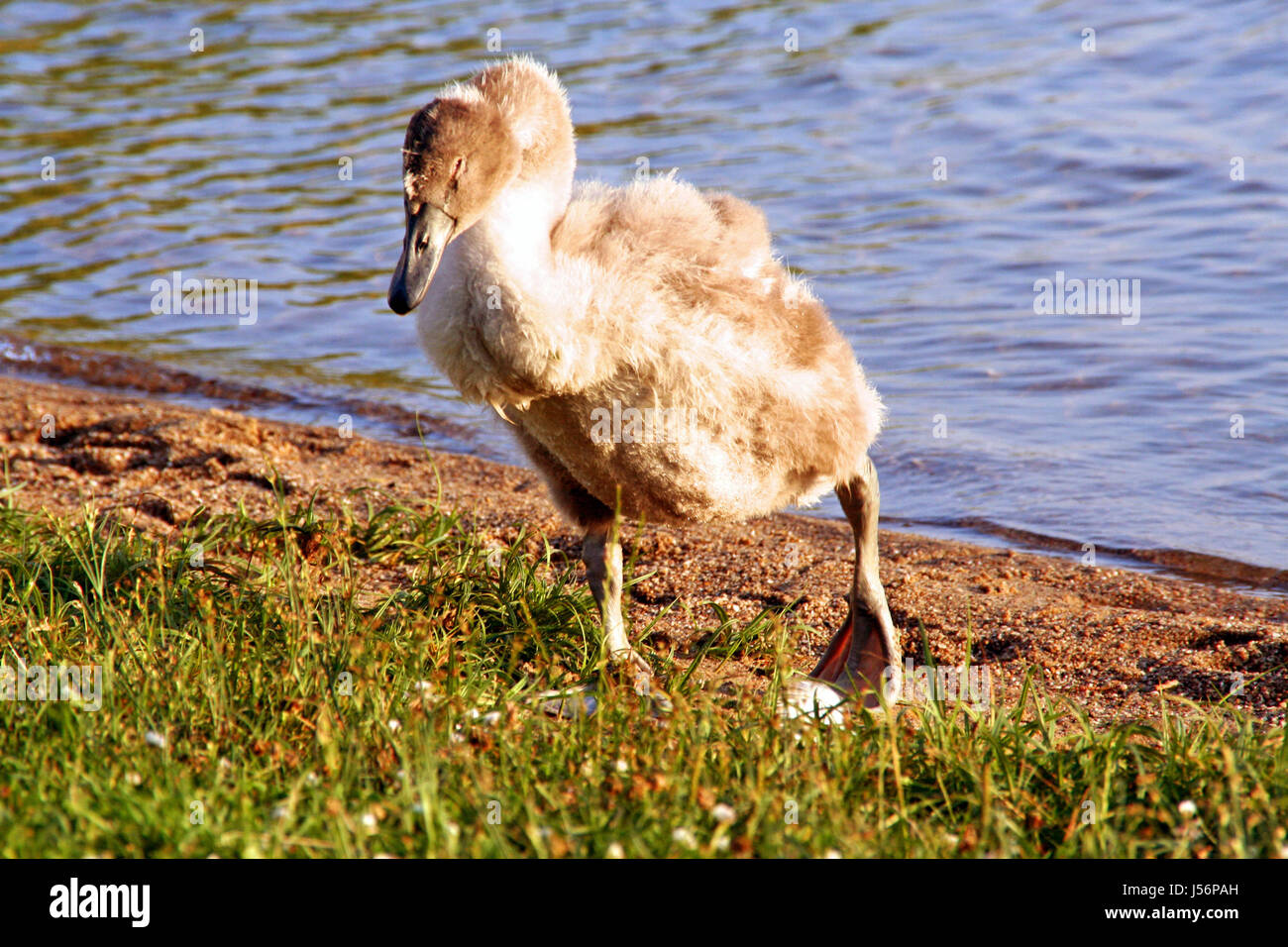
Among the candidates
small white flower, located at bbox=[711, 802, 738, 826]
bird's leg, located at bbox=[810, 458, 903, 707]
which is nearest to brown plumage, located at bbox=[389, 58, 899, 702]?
bird's leg, located at bbox=[810, 458, 903, 707]

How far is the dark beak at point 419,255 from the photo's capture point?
13.0ft

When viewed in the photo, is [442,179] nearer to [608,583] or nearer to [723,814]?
[608,583]

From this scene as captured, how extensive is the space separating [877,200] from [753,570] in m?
6.26

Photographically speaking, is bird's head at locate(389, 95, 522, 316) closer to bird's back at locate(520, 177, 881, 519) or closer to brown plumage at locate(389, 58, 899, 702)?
brown plumage at locate(389, 58, 899, 702)

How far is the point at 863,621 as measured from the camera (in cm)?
514

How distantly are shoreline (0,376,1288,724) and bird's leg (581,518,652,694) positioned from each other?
127mm

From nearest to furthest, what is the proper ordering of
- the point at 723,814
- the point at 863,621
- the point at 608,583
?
the point at 723,814
the point at 608,583
the point at 863,621

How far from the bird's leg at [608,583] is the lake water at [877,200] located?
278 centimetres

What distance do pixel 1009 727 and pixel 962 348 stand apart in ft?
17.3

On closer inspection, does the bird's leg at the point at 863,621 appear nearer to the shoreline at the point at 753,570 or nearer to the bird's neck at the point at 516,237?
the shoreline at the point at 753,570

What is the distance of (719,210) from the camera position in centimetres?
466

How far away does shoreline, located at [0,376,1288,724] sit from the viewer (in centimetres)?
505

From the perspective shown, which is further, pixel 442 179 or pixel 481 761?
pixel 442 179

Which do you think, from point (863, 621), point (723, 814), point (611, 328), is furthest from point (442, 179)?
point (863, 621)
